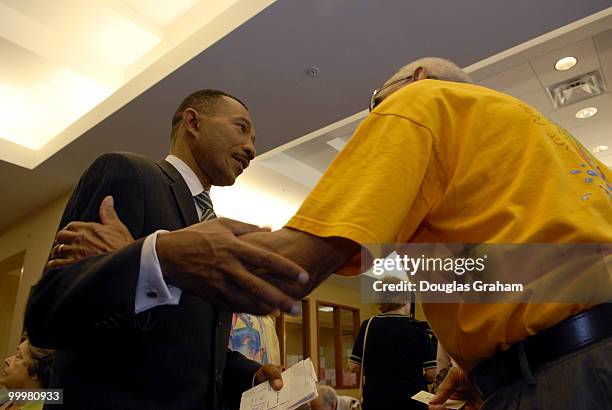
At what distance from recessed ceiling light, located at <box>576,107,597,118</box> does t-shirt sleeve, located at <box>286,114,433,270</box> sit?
446 cm

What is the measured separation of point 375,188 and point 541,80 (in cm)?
393

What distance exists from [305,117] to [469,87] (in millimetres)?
3173

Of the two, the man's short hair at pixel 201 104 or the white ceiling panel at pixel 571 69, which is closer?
the man's short hair at pixel 201 104

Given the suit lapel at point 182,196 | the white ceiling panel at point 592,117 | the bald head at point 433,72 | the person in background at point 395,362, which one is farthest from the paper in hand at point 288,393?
the white ceiling panel at point 592,117

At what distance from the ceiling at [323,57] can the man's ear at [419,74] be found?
6.34 ft

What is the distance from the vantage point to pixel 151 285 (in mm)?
668

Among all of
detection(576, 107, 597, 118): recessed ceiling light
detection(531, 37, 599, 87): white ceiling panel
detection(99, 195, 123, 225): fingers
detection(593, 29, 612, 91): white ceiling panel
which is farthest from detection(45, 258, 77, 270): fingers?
detection(576, 107, 597, 118): recessed ceiling light

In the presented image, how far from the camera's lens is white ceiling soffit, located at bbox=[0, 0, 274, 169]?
3.31 m

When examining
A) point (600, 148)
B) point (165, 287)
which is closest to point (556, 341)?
point (165, 287)

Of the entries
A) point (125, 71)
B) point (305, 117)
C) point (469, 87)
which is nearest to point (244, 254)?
point (469, 87)

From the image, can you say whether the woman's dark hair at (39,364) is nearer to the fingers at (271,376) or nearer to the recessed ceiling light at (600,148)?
the fingers at (271,376)

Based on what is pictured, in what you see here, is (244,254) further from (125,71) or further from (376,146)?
(125,71)

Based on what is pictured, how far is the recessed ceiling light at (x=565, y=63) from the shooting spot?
362cm

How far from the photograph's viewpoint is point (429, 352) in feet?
10.1
